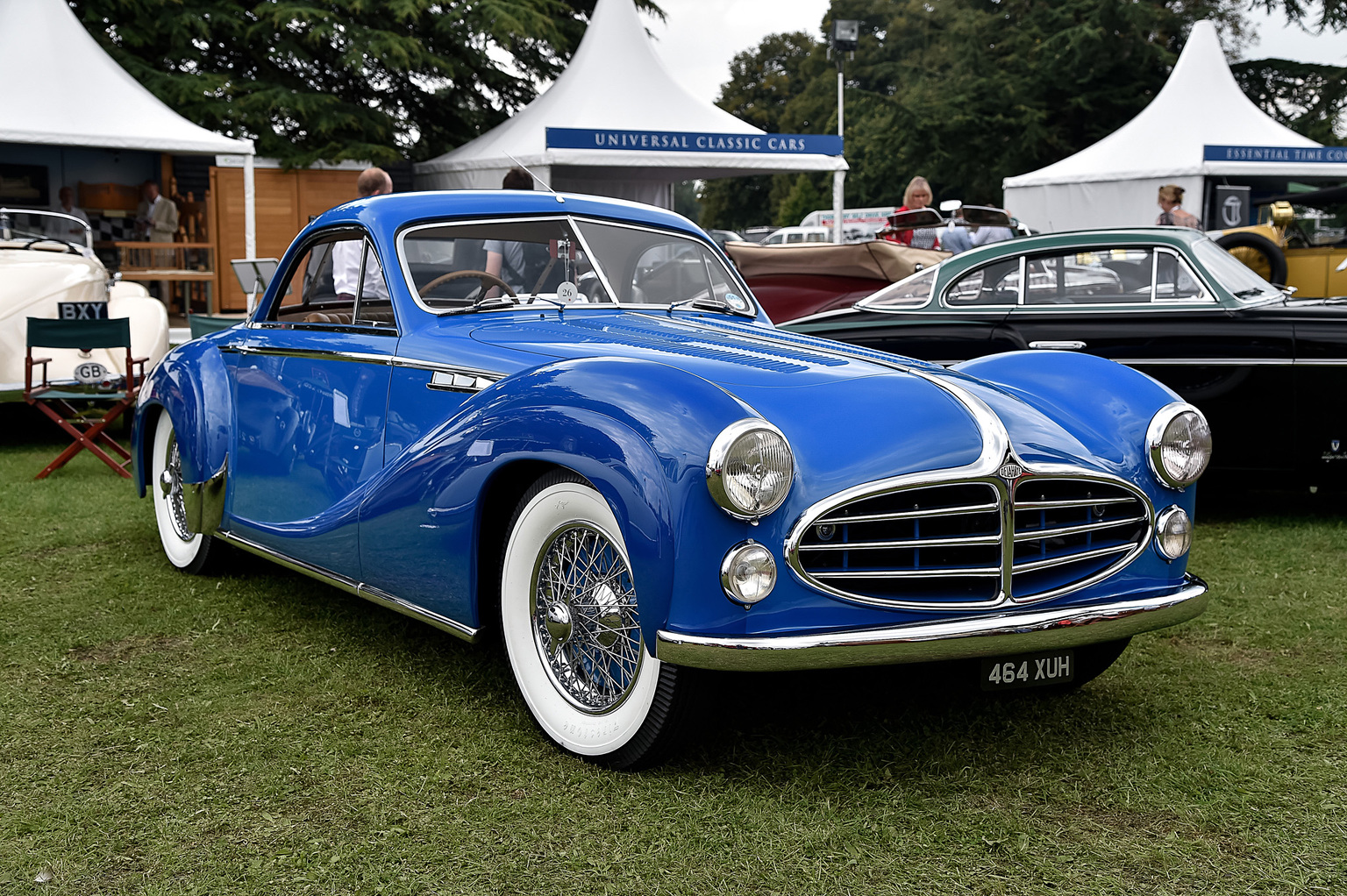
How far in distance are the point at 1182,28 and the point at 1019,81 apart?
478 centimetres

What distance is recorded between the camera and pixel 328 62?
73.8 feet

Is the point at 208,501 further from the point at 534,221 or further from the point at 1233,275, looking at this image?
the point at 1233,275

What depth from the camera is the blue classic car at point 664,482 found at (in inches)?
114

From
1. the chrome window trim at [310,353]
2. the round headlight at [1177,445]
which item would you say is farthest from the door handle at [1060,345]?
the chrome window trim at [310,353]

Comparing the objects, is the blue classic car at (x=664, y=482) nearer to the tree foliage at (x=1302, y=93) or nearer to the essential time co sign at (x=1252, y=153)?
the essential time co sign at (x=1252, y=153)

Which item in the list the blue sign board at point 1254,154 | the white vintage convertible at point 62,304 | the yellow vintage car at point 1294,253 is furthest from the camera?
the blue sign board at point 1254,154

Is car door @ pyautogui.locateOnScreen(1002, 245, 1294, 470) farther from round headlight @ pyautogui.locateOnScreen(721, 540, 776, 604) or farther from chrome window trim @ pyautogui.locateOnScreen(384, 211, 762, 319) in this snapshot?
round headlight @ pyautogui.locateOnScreen(721, 540, 776, 604)

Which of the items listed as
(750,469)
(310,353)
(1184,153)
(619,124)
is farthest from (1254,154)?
(750,469)

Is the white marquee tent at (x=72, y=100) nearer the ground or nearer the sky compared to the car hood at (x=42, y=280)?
nearer the sky

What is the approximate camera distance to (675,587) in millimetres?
2867

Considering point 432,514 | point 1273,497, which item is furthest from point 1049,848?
point 1273,497

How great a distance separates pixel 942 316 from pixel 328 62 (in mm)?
18123

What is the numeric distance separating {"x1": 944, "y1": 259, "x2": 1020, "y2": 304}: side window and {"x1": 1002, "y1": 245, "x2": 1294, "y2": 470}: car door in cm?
9

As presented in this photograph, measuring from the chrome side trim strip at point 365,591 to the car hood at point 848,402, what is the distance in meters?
0.82
